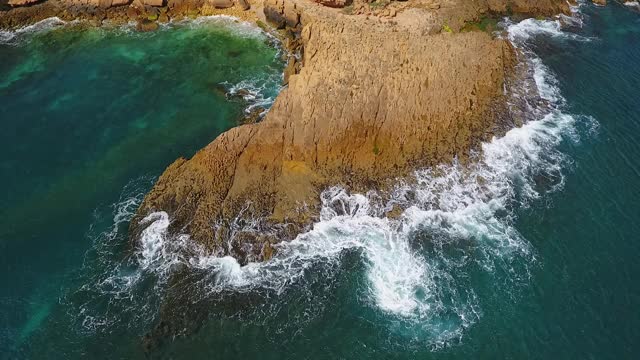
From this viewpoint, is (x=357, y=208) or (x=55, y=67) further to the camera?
(x=55, y=67)

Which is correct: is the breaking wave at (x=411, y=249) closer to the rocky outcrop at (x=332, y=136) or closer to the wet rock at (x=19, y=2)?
the rocky outcrop at (x=332, y=136)

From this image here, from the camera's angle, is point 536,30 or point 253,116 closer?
point 253,116

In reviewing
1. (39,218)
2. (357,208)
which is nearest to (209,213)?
(357,208)

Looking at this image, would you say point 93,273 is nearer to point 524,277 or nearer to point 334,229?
point 334,229

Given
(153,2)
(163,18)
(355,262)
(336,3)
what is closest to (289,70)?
(336,3)

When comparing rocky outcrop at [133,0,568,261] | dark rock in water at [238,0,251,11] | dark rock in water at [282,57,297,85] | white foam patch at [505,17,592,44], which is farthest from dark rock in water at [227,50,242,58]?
white foam patch at [505,17,592,44]

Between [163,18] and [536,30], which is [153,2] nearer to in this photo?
[163,18]
